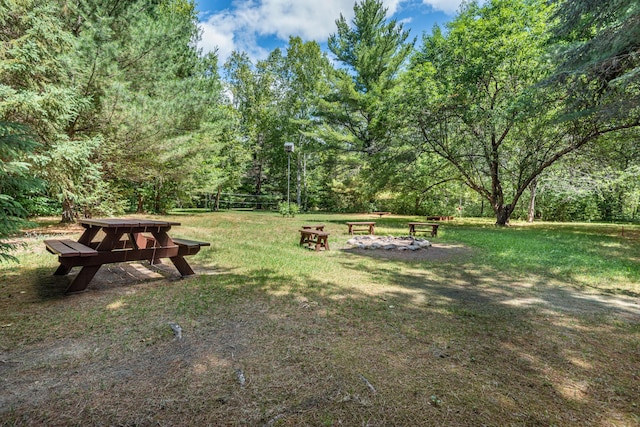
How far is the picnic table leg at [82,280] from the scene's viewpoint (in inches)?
145

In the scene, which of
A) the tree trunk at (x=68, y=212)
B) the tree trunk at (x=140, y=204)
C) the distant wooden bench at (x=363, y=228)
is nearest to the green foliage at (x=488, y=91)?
the distant wooden bench at (x=363, y=228)

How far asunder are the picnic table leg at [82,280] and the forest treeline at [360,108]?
3.32 feet

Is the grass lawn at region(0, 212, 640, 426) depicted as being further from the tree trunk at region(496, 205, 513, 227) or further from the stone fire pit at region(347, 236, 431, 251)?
the tree trunk at region(496, 205, 513, 227)

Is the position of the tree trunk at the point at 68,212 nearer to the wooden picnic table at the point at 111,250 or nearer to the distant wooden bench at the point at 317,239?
the wooden picnic table at the point at 111,250

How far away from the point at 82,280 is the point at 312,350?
10.4 feet

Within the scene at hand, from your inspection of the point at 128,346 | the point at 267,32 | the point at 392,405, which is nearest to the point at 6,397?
the point at 128,346

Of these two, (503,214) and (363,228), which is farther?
(503,214)

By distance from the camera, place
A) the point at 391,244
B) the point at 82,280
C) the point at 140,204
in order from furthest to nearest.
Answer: the point at 140,204 < the point at 391,244 < the point at 82,280

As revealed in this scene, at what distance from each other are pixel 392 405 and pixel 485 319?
2.05m

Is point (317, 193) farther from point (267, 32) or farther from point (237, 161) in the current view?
point (267, 32)

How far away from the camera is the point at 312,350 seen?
8.27 ft

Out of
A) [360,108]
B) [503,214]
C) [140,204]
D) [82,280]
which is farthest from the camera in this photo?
[360,108]

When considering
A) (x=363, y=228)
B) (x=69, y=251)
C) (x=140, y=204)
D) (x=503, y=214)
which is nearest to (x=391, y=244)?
(x=363, y=228)

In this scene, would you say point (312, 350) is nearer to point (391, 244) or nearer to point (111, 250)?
point (111, 250)
